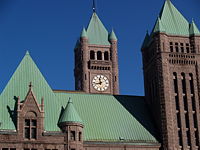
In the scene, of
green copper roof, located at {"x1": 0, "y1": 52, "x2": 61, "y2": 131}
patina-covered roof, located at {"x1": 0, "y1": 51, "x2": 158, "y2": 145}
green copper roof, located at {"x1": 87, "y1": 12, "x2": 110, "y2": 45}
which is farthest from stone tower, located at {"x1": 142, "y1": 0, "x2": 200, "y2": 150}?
green copper roof, located at {"x1": 87, "y1": 12, "x2": 110, "y2": 45}

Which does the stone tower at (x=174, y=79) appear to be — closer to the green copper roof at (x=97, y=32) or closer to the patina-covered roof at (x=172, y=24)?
the patina-covered roof at (x=172, y=24)

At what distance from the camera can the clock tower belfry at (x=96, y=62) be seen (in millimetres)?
107688

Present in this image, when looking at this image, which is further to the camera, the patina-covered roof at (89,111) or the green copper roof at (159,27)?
the green copper roof at (159,27)

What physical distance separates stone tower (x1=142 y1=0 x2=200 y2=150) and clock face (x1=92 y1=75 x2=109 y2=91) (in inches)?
1044

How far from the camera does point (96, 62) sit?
109250 mm

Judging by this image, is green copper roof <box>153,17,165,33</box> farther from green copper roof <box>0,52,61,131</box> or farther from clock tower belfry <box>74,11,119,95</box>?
clock tower belfry <box>74,11,119,95</box>

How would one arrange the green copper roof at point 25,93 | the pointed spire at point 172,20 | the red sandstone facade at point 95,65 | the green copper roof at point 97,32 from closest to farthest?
the green copper roof at point 25,93 → the pointed spire at point 172,20 → the red sandstone facade at point 95,65 → the green copper roof at point 97,32

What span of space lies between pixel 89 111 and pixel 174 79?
13.9 m

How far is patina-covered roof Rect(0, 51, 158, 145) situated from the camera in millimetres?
65938

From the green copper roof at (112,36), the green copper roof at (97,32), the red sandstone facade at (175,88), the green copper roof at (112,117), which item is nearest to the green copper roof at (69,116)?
the green copper roof at (112,117)

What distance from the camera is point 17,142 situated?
206 ft

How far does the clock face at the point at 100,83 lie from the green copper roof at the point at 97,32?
8523 millimetres

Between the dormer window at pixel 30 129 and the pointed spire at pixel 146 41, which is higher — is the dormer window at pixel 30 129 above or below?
below

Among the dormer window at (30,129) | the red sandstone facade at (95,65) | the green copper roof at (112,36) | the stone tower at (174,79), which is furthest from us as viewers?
the green copper roof at (112,36)
